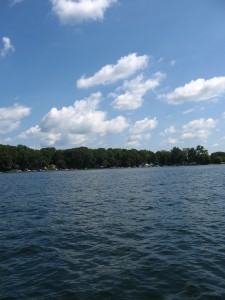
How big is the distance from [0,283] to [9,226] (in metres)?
14.0

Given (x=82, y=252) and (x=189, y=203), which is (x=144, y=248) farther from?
(x=189, y=203)

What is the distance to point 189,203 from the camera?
132ft

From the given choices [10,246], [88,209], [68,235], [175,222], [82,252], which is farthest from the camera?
[88,209]

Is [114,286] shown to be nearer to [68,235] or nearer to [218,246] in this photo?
[218,246]

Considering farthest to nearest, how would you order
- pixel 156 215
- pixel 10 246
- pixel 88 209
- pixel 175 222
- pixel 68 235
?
1. pixel 88 209
2. pixel 156 215
3. pixel 175 222
4. pixel 68 235
5. pixel 10 246

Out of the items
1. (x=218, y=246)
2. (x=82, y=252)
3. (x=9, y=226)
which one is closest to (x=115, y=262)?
(x=82, y=252)

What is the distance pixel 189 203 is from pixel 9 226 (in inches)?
833

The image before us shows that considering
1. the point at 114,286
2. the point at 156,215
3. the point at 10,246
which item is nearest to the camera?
the point at 114,286

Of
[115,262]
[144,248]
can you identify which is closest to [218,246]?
[144,248]

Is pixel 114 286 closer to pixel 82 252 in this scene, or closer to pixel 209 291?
pixel 209 291

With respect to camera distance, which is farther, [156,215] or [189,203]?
[189,203]

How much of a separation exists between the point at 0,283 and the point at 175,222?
16386 mm

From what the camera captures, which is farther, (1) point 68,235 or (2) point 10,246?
(1) point 68,235

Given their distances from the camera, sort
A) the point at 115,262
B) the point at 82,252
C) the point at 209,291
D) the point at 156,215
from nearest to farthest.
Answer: the point at 209,291 → the point at 115,262 → the point at 82,252 → the point at 156,215
